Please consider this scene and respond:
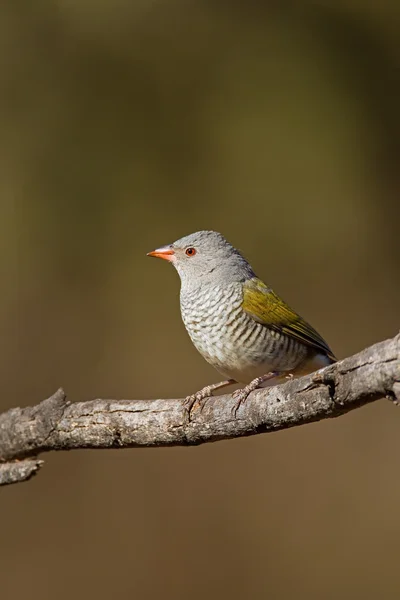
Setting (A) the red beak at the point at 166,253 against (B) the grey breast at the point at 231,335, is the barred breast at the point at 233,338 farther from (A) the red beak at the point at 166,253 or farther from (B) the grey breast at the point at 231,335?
(A) the red beak at the point at 166,253

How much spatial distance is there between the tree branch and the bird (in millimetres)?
454

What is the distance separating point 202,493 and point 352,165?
14.1ft

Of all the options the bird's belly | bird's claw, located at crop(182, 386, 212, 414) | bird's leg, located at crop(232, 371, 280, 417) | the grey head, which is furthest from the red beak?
bird's claw, located at crop(182, 386, 212, 414)

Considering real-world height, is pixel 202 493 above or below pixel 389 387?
below

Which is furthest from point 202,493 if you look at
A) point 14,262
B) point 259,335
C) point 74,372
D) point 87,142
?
point 87,142

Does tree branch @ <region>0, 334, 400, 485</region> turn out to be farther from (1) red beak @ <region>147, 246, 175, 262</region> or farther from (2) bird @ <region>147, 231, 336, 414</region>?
(1) red beak @ <region>147, 246, 175, 262</region>

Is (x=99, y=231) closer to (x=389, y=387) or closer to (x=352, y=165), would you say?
(x=352, y=165)

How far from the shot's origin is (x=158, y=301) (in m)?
8.87

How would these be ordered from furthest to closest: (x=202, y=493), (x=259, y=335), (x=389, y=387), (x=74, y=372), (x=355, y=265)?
(x=355, y=265), (x=74, y=372), (x=202, y=493), (x=259, y=335), (x=389, y=387)

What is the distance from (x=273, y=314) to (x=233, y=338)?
0.32 m

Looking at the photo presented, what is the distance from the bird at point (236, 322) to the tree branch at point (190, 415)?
0.45 meters

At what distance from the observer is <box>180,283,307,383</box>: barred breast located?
14.5 feet

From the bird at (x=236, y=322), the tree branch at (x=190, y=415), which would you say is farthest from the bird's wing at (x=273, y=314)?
the tree branch at (x=190, y=415)

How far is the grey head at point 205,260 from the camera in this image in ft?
15.8
